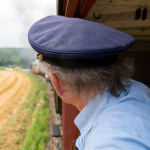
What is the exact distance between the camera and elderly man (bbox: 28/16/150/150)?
2.17 ft

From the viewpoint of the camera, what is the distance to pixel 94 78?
0.78 meters

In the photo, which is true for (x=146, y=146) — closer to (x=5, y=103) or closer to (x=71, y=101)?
(x=71, y=101)

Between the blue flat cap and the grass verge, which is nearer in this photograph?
the blue flat cap

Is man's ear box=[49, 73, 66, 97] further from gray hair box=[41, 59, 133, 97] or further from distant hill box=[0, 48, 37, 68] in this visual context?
distant hill box=[0, 48, 37, 68]

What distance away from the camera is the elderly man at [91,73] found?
0.66 m

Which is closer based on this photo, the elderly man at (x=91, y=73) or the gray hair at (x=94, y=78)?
the elderly man at (x=91, y=73)

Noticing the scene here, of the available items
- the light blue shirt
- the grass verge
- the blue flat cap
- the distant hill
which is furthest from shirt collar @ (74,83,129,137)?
the distant hill

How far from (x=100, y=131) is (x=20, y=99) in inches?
456

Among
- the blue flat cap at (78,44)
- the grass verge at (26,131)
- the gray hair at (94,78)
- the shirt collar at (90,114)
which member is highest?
the blue flat cap at (78,44)

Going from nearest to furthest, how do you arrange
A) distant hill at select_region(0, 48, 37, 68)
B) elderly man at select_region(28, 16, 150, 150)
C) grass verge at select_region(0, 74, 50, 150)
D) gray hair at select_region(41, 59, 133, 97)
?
1. elderly man at select_region(28, 16, 150, 150)
2. gray hair at select_region(41, 59, 133, 97)
3. grass verge at select_region(0, 74, 50, 150)
4. distant hill at select_region(0, 48, 37, 68)

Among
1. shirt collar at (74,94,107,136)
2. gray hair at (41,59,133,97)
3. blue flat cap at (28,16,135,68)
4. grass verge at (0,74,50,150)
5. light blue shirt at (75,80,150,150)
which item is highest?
blue flat cap at (28,16,135,68)

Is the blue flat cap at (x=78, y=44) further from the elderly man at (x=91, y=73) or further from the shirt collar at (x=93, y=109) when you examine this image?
the shirt collar at (x=93, y=109)

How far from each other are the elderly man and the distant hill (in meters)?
17.2

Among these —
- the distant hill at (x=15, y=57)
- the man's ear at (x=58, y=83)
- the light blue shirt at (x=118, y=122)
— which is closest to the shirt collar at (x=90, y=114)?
the light blue shirt at (x=118, y=122)
